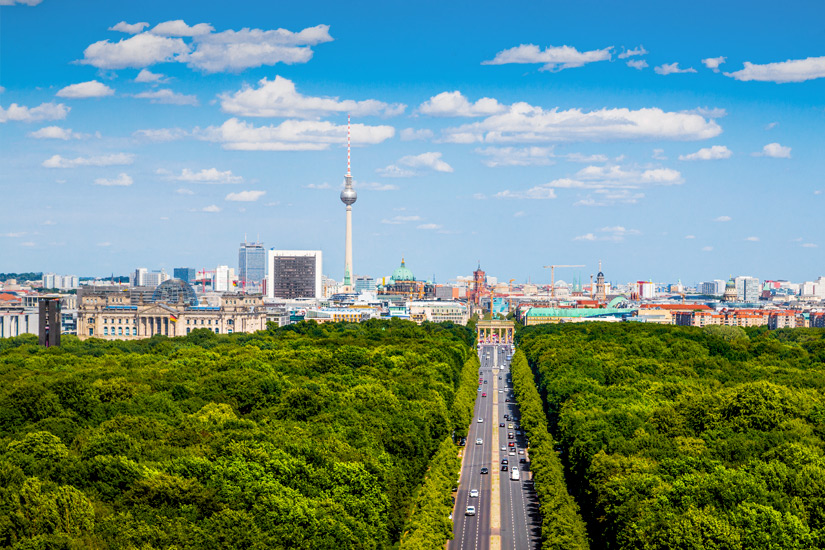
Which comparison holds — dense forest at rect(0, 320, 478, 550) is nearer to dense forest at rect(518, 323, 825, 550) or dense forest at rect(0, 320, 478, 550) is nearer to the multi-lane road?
the multi-lane road

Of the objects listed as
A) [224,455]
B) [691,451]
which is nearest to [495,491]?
[691,451]

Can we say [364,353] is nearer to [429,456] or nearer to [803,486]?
[429,456]

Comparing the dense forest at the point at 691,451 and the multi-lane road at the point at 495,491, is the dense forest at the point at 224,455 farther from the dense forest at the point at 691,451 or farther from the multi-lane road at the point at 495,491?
the dense forest at the point at 691,451

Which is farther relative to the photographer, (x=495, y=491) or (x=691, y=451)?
(x=495, y=491)

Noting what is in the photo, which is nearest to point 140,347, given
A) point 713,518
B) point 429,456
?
point 429,456

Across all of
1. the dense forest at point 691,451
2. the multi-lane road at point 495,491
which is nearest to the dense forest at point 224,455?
the multi-lane road at point 495,491

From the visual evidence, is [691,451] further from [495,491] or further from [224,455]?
[224,455]

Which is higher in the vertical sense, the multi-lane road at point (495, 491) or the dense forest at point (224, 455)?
the dense forest at point (224, 455)
